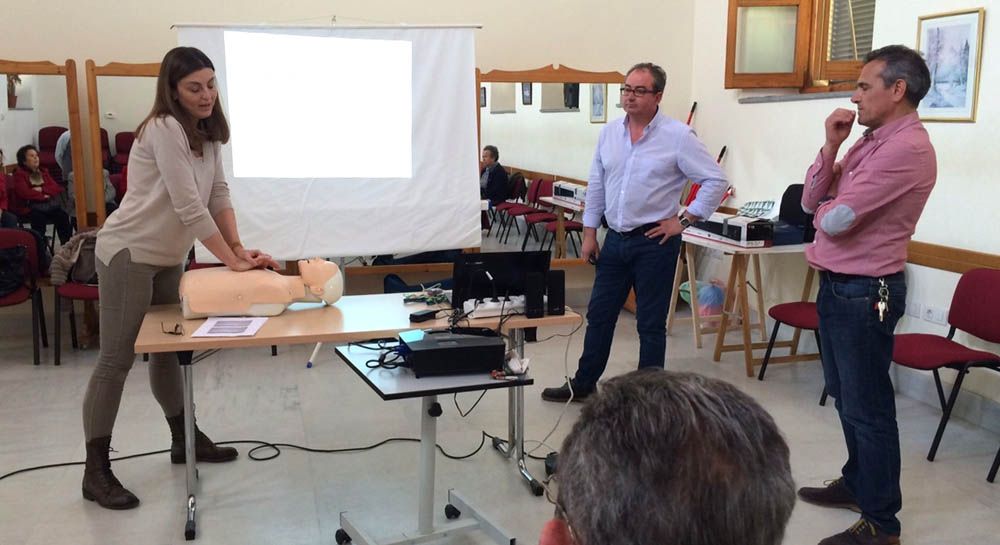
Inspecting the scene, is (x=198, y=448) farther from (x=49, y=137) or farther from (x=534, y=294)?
(x=49, y=137)

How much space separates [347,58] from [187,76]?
2.17 m

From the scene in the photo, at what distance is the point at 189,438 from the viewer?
8.95 ft

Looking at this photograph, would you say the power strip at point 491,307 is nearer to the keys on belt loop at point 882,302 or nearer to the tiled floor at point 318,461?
the tiled floor at point 318,461

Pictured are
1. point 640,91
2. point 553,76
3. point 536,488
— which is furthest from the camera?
point 553,76

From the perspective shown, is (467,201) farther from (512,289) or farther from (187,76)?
(187,76)

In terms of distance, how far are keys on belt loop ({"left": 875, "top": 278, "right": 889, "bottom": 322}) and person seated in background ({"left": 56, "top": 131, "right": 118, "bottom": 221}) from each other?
13.7ft

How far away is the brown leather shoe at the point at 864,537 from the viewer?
8.31 feet

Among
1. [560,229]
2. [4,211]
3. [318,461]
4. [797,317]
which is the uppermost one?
[4,211]

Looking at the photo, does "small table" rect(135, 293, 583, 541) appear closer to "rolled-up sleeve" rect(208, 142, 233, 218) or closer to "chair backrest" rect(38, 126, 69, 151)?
"rolled-up sleeve" rect(208, 142, 233, 218)

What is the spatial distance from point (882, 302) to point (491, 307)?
4.05 feet

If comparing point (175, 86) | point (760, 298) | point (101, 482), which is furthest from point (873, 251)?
point (101, 482)

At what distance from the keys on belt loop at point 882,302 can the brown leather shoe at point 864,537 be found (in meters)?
0.67

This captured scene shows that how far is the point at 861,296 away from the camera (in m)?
2.44

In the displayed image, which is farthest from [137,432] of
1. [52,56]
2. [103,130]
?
[52,56]
